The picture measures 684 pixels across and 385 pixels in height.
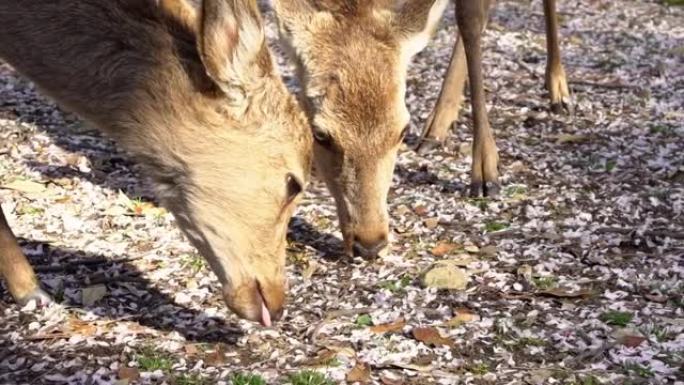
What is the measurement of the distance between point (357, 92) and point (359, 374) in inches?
60.5

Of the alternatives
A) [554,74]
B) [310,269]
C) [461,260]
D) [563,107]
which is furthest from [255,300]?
[554,74]

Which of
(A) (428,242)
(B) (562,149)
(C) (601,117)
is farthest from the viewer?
(C) (601,117)

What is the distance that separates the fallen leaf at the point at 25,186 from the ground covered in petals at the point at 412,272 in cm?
1

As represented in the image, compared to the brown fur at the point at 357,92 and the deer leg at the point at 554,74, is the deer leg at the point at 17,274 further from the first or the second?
the deer leg at the point at 554,74

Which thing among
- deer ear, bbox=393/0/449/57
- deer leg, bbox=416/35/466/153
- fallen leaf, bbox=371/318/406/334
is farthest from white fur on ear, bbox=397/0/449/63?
deer leg, bbox=416/35/466/153

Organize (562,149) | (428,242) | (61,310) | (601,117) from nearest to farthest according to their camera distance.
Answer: (61,310)
(428,242)
(562,149)
(601,117)

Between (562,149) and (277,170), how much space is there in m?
3.43

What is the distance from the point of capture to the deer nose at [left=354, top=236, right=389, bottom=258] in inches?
209

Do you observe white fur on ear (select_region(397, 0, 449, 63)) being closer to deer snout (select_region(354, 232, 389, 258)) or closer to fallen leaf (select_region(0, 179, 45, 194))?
deer snout (select_region(354, 232, 389, 258))

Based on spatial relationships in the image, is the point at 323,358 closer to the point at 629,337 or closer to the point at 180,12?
the point at 629,337

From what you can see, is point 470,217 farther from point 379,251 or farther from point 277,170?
point 277,170

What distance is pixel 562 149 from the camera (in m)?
7.17

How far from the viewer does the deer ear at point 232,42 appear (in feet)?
12.3

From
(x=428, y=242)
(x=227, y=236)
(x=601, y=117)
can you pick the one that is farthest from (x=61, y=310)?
(x=601, y=117)
